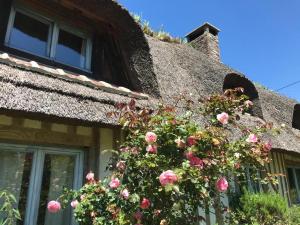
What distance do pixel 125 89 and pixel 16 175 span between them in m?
2.06

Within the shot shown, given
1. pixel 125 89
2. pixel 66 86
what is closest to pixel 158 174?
pixel 66 86

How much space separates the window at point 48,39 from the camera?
4.89m

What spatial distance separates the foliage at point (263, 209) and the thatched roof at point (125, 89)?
3.91ft

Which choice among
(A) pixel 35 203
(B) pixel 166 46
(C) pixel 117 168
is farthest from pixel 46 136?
(B) pixel 166 46

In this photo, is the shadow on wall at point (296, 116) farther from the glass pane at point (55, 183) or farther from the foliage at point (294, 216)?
the glass pane at point (55, 183)

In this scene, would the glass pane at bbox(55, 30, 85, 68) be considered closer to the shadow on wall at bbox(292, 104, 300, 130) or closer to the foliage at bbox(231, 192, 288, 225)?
the foliage at bbox(231, 192, 288, 225)

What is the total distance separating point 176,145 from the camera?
3406 millimetres

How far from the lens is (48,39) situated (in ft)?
17.2

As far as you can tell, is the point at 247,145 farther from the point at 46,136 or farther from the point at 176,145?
the point at 46,136

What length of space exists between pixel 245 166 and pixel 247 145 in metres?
0.37

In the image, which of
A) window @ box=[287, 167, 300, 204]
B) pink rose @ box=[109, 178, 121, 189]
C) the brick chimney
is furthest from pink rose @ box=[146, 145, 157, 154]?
the brick chimney

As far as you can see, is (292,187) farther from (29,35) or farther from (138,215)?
(29,35)

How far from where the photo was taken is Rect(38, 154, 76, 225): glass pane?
12.7ft

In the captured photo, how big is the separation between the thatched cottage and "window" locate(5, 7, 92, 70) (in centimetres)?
2
